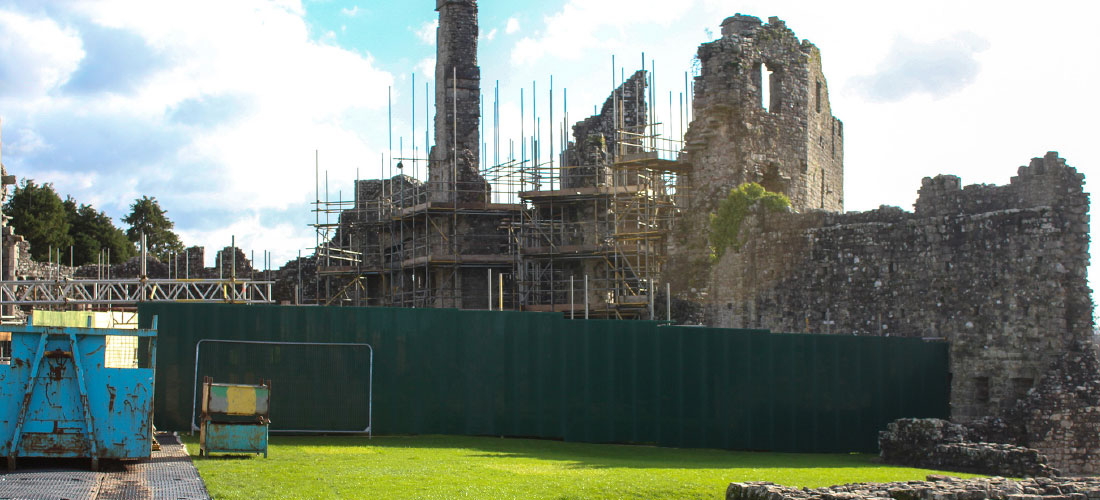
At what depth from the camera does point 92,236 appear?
54656mm

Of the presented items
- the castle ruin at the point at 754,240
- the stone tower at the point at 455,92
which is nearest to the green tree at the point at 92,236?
the castle ruin at the point at 754,240

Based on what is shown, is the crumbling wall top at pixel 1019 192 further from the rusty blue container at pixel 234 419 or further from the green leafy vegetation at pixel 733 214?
the rusty blue container at pixel 234 419

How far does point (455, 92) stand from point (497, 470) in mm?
21385

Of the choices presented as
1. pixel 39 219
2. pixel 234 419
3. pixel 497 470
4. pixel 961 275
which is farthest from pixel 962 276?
pixel 39 219

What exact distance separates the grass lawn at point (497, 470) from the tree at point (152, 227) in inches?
1857

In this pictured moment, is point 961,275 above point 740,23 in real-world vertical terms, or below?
below

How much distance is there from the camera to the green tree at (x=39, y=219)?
50812mm

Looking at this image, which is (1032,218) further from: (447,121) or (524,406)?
(447,121)

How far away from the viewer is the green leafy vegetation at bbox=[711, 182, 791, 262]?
74.2 ft

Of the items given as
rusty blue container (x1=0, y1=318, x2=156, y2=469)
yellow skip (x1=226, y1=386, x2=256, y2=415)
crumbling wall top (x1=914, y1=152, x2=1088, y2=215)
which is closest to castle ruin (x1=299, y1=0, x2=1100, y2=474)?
crumbling wall top (x1=914, y1=152, x2=1088, y2=215)

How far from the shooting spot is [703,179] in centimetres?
2412

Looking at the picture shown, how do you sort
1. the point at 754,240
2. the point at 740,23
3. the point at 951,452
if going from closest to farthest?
the point at 951,452, the point at 754,240, the point at 740,23

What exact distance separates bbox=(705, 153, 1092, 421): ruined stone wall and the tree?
4555 cm

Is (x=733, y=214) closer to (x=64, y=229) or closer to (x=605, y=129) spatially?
(x=605, y=129)
